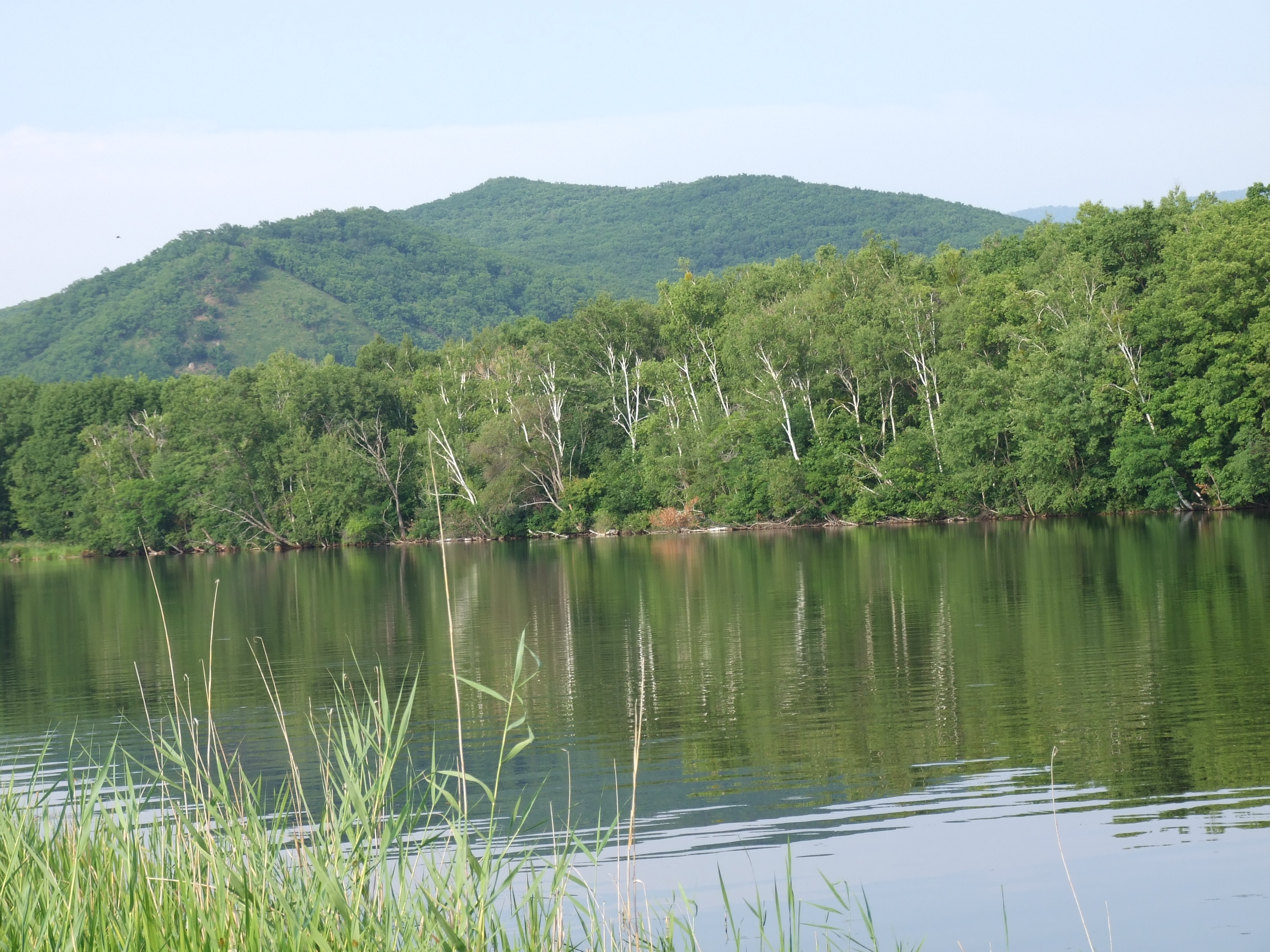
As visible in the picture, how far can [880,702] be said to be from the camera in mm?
16688

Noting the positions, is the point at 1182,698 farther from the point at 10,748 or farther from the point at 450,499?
the point at 450,499

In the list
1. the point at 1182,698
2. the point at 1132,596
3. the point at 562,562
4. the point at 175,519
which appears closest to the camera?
the point at 1182,698

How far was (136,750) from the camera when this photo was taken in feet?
55.3

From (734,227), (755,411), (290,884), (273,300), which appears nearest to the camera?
(290,884)

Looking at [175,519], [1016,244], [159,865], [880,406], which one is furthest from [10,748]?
[175,519]

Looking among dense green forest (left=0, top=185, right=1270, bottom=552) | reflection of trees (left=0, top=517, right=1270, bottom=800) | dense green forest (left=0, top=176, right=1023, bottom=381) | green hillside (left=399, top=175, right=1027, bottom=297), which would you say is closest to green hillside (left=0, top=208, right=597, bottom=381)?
dense green forest (left=0, top=176, right=1023, bottom=381)

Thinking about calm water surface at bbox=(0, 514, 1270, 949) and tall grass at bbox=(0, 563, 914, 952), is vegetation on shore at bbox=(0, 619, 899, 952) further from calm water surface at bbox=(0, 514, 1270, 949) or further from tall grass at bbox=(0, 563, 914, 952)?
calm water surface at bbox=(0, 514, 1270, 949)

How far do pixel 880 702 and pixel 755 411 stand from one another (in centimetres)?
5028

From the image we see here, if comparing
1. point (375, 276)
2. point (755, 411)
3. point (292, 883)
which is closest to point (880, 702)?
point (292, 883)

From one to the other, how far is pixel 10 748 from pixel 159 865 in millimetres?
12238

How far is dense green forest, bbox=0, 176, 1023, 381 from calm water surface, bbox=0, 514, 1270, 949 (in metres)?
105

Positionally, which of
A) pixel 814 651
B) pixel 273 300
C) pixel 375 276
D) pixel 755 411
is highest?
pixel 375 276

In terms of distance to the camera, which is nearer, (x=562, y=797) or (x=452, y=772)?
(x=452, y=772)

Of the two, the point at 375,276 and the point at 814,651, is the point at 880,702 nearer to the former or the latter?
the point at 814,651
